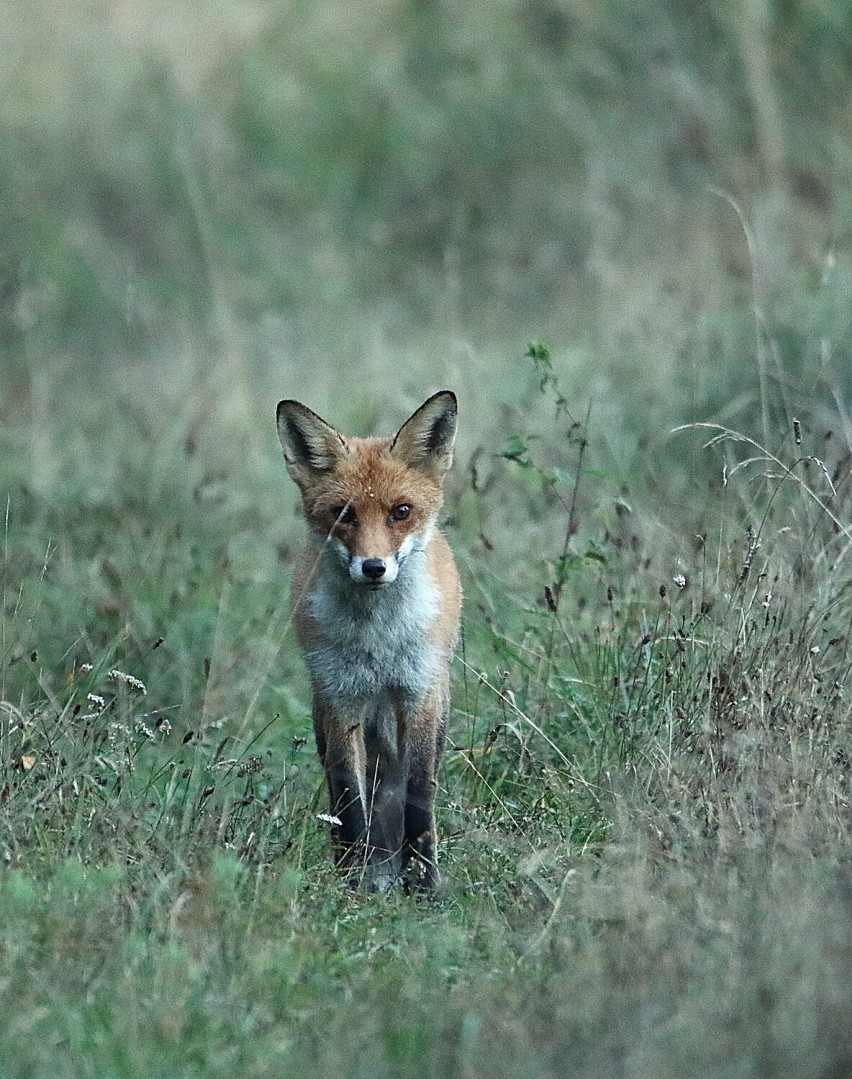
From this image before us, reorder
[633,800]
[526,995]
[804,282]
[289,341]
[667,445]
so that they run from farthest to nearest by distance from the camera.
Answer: [289,341] → [804,282] → [667,445] → [633,800] → [526,995]

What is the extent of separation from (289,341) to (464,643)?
6.07m

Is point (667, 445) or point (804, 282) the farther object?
point (804, 282)

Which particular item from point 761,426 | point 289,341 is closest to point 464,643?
point 761,426

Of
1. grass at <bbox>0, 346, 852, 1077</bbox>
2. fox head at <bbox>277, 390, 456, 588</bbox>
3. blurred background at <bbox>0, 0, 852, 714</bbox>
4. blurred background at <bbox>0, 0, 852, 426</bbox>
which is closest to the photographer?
grass at <bbox>0, 346, 852, 1077</bbox>

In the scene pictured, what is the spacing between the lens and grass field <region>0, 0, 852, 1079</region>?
3662mm

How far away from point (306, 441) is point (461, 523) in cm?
237

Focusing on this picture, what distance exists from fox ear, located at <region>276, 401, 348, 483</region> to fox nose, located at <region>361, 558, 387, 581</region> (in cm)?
57

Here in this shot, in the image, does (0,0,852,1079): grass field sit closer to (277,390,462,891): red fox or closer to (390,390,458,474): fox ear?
(277,390,462,891): red fox

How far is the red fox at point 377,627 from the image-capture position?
5.12m

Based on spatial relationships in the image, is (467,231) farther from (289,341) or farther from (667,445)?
(667,445)

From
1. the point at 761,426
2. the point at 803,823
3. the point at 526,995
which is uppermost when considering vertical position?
the point at 761,426

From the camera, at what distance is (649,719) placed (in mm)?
5223

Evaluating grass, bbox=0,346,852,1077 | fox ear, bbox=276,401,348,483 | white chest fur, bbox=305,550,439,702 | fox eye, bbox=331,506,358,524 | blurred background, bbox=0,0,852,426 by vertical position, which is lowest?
grass, bbox=0,346,852,1077

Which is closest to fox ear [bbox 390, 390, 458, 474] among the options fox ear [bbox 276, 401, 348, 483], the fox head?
the fox head
